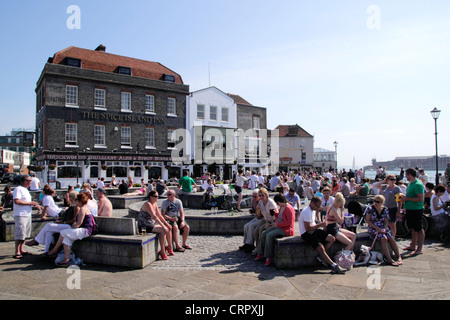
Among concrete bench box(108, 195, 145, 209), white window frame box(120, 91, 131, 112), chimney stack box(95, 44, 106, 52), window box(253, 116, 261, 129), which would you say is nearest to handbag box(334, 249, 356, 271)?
concrete bench box(108, 195, 145, 209)

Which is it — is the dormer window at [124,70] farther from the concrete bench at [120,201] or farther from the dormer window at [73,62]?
the concrete bench at [120,201]

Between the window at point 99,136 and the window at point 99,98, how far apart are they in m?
2.15

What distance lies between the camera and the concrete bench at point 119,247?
21.5 ft

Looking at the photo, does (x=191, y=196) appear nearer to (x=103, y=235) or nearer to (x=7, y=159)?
(x=103, y=235)

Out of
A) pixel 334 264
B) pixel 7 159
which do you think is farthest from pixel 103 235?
pixel 7 159

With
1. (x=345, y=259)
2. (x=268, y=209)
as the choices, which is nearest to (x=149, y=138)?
(x=268, y=209)

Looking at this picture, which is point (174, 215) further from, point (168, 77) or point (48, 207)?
point (168, 77)

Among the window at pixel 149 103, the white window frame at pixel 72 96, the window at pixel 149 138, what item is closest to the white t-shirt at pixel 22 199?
the white window frame at pixel 72 96

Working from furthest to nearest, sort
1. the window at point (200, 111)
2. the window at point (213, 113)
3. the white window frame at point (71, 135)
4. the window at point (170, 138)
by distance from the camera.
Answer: the window at point (213, 113) → the window at point (200, 111) → the window at point (170, 138) → the white window frame at point (71, 135)

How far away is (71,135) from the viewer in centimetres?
2906

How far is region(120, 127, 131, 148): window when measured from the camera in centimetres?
3189

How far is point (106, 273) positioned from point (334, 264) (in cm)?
453

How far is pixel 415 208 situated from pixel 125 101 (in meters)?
29.6

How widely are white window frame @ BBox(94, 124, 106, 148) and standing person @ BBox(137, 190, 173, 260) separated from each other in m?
25.0
